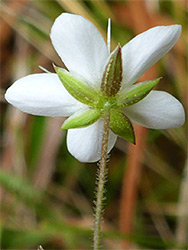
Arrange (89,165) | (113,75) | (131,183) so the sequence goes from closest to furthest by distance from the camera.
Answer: (113,75) < (131,183) < (89,165)

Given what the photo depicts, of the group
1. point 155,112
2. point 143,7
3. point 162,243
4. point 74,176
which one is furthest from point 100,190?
point 143,7

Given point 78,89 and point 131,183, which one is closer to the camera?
point 78,89

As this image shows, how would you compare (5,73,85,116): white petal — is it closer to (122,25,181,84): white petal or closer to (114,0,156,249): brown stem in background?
(122,25,181,84): white petal

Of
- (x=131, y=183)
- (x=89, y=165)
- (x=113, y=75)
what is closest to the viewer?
(x=113, y=75)

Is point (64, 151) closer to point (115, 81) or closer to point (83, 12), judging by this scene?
point (83, 12)

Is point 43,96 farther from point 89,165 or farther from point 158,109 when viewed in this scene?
point 89,165

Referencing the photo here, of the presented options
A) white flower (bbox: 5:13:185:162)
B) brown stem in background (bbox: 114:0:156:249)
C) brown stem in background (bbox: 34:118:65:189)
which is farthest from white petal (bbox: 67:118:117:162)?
brown stem in background (bbox: 34:118:65:189)

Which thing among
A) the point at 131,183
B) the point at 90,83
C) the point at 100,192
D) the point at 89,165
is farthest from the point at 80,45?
the point at 89,165

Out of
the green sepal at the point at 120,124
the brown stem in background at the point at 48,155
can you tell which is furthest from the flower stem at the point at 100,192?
the brown stem in background at the point at 48,155
